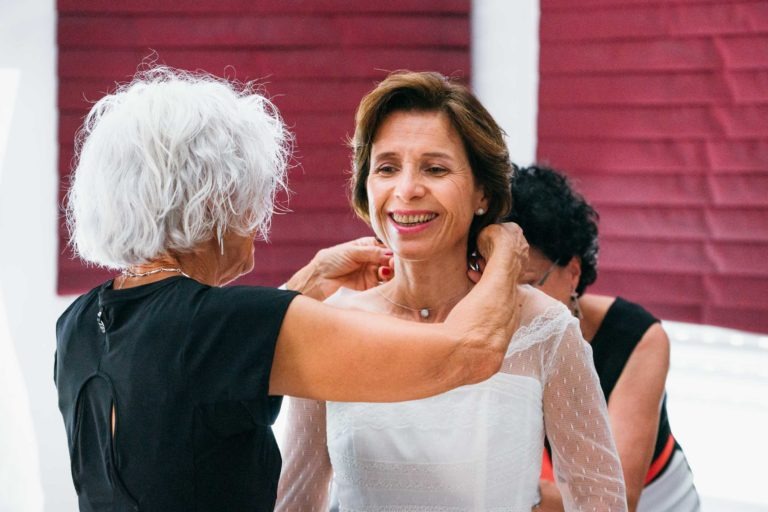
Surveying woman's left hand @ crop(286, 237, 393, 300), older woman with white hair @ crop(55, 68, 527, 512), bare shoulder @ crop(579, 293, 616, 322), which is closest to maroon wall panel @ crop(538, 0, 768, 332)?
bare shoulder @ crop(579, 293, 616, 322)

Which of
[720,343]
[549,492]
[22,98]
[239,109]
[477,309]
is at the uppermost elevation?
[22,98]

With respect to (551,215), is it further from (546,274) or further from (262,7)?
(262,7)

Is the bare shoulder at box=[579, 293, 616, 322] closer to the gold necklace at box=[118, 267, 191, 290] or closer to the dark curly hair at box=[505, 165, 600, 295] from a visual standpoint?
the dark curly hair at box=[505, 165, 600, 295]

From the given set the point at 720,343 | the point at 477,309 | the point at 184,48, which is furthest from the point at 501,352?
the point at 184,48

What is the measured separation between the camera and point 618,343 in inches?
94.3

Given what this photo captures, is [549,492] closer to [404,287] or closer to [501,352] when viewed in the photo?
[404,287]

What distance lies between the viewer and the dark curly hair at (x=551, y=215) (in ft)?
7.72

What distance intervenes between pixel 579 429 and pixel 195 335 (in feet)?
2.78

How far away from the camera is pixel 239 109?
5.21 feet

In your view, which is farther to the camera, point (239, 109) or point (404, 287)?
point (404, 287)

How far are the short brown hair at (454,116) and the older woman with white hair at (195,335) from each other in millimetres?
389

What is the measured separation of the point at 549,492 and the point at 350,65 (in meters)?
1.89

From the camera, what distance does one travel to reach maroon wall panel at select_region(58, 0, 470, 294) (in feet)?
11.2

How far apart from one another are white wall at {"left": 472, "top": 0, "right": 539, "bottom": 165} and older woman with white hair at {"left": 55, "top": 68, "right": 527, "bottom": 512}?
200cm
